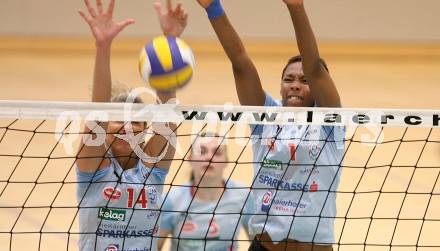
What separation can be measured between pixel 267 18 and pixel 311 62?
271 inches

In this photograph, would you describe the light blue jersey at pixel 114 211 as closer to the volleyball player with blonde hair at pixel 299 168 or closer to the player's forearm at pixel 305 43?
the volleyball player with blonde hair at pixel 299 168

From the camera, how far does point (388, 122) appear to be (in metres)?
3.27

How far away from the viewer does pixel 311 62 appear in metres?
3.22

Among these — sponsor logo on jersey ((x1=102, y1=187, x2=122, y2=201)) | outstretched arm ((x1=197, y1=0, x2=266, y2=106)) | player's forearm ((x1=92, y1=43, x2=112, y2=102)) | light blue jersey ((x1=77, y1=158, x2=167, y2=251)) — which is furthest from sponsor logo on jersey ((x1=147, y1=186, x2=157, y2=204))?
outstretched arm ((x1=197, y1=0, x2=266, y2=106))

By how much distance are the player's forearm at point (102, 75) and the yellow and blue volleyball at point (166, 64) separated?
0.51ft

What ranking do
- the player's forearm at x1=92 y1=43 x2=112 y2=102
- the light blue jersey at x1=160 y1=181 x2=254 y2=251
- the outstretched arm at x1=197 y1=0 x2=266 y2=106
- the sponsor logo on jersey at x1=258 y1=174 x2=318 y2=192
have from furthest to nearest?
the light blue jersey at x1=160 y1=181 x2=254 y2=251
the outstretched arm at x1=197 y1=0 x2=266 y2=106
the sponsor logo on jersey at x1=258 y1=174 x2=318 y2=192
the player's forearm at x1=92 y1=43 x2=112 y2=102

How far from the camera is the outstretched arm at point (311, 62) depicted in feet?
10.6

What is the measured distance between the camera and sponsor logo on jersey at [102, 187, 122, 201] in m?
3.12

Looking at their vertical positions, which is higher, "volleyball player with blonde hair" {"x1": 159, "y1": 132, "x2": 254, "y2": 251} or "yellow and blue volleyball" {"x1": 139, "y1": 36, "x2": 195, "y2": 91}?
"yellow and blue volleyball" {"x1": 139, "y1": 36, "x2": 195, "y2": 91}

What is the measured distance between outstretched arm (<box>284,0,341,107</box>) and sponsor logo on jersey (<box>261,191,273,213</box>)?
1.35 feet

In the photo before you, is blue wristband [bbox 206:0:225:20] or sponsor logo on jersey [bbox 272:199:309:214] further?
blue wristband [bbox 206:0:225:20]

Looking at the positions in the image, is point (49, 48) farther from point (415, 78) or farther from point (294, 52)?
point (415, 78)

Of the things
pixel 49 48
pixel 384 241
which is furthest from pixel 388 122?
pixel 49 48

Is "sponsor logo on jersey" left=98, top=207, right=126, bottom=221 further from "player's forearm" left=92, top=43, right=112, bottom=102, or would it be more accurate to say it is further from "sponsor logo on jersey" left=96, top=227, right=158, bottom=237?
"player's forearm" left=92, top=43, right=112, bottom=102
